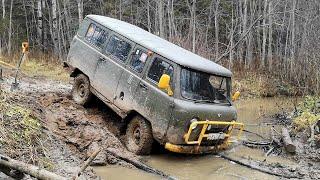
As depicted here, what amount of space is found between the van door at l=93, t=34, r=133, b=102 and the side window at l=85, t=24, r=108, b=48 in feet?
1.01

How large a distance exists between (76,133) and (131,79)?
168 centimetres

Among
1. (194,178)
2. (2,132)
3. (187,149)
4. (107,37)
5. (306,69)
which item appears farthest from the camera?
(306,69)

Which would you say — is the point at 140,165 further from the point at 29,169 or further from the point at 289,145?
the point at 289,145

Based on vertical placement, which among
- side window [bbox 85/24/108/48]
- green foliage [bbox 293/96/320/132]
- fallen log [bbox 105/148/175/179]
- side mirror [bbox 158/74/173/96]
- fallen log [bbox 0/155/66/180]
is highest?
side window [bbox 85/24/108/48]

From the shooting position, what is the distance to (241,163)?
33.2 ft

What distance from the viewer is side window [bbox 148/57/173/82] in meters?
9.94

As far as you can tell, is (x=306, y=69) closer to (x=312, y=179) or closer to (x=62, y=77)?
(x=62, y=77)

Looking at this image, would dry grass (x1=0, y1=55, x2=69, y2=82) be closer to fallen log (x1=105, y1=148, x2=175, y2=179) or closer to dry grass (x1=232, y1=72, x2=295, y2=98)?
fallen log (x1=105, y1=148, x2=175, y2=179)

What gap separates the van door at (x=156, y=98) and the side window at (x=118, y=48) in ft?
3.27

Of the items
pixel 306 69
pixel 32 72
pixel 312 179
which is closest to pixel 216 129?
pixel 312 179

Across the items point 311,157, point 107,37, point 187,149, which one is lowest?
point 311,157

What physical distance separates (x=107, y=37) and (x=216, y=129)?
11.7 ft

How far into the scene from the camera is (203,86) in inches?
397

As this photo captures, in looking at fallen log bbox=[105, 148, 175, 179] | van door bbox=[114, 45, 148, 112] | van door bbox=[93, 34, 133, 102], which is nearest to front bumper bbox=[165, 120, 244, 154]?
fallen log bbox=[105, 148, 175, 179]
